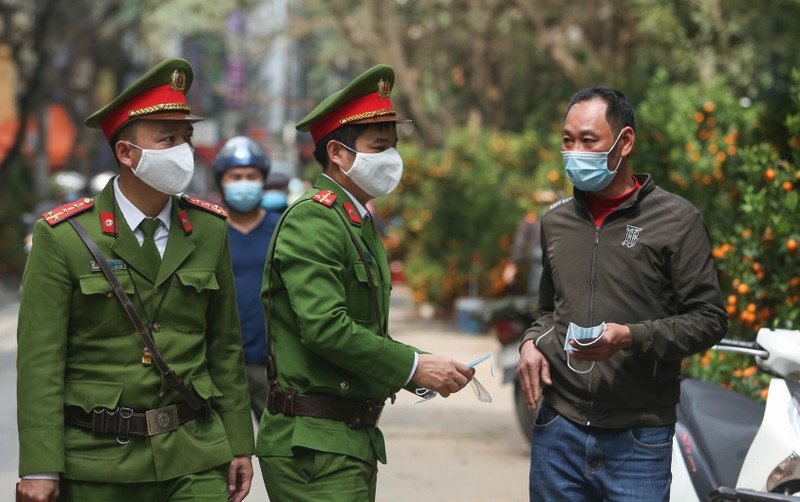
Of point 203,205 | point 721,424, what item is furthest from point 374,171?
point 721,424

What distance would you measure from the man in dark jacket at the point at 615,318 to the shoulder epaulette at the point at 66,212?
137 cm

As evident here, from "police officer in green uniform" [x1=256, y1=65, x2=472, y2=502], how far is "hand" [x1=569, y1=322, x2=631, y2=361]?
1.08ft

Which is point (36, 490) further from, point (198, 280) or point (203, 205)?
A: point (203, 205)

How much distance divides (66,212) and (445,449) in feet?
20.2

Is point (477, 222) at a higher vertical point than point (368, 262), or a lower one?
lower

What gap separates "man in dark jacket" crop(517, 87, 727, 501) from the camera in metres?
4.12

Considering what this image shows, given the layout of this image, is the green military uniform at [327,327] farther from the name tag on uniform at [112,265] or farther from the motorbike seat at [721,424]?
the motorbike seat at [721,424]

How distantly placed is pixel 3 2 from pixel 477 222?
9.38m

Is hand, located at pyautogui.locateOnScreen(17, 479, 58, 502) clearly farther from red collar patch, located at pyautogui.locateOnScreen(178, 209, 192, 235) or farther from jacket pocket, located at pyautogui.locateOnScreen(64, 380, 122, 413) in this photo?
red collar patch, located at pyautogui.locateOnScreen(178, 209, 192, 235)

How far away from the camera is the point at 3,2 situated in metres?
23.0

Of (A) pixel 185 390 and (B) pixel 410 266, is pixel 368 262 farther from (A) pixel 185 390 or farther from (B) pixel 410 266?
(B) pixel 410 266

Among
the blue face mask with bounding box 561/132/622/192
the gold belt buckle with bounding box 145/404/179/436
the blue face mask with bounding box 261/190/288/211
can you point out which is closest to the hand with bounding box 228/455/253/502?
the gold belt buckle with bounding box 145/404/179/436

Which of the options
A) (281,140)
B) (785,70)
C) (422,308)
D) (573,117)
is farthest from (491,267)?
(281,140)

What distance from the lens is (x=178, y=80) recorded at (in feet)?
13.4
